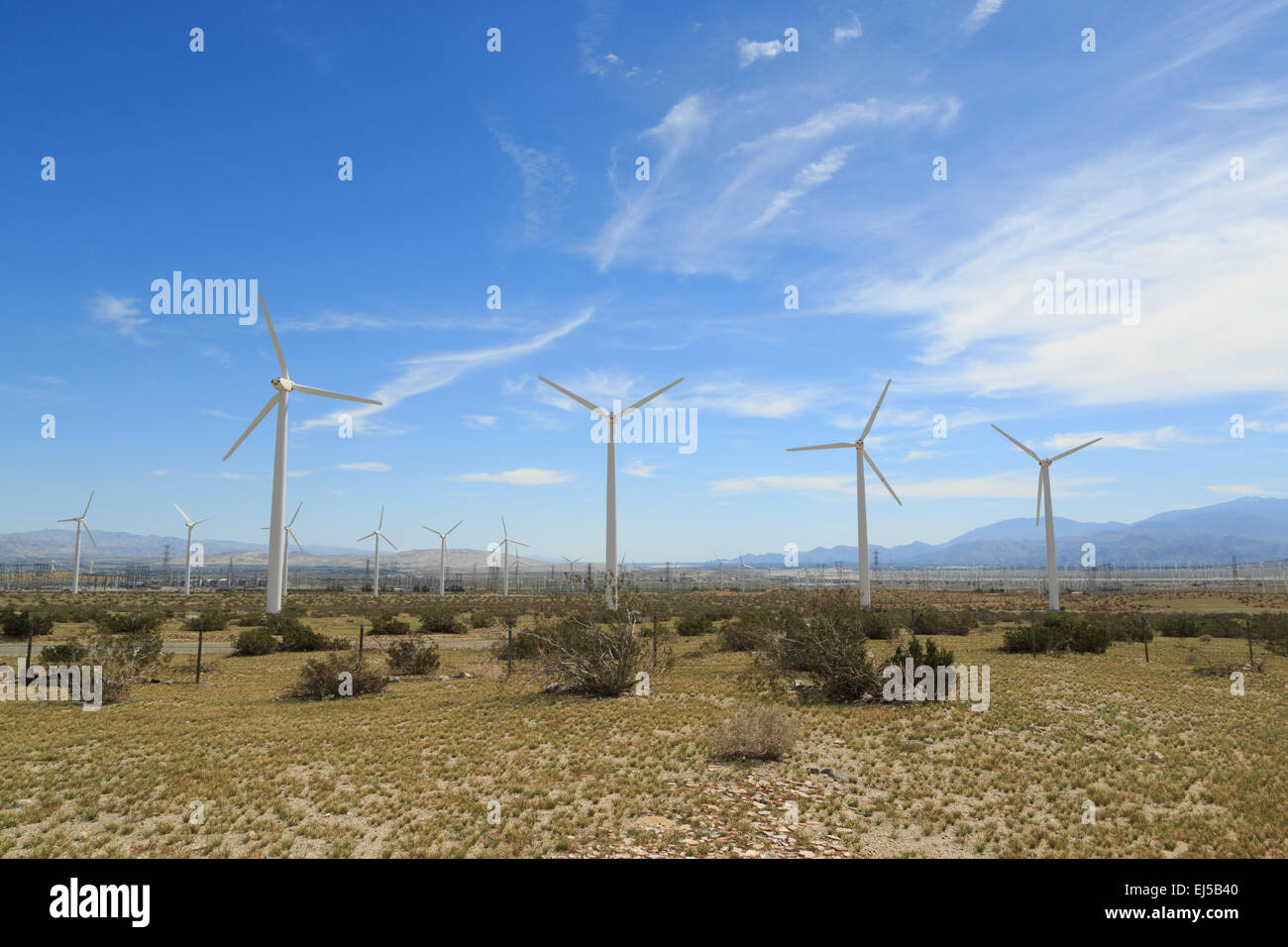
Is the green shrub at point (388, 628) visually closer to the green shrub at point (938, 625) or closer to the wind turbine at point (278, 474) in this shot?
the wind turbine at point (278, 474)

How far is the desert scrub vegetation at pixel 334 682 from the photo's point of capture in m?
22.9

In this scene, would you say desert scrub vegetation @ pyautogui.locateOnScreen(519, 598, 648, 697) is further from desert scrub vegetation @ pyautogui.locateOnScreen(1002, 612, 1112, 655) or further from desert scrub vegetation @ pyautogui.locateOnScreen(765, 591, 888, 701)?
desert scrub vegetation @ pyautogui.locateOnScreen(1002, 612, 1112, 655)

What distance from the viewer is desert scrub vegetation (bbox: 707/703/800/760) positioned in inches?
576

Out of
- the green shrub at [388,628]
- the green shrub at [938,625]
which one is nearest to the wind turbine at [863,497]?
the green shrub at [938,625]

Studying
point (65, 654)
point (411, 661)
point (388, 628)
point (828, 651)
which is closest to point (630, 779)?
point (828, 651)

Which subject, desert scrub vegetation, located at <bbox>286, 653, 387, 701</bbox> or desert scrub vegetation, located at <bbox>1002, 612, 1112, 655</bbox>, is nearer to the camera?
desert scrub vegetation, located at <bbox>286, 653, 387, 701</bbox>

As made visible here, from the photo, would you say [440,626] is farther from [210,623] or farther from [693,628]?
[693,628]

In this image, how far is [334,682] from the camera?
23.0 meters

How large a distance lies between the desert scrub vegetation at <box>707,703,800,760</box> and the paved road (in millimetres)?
27337

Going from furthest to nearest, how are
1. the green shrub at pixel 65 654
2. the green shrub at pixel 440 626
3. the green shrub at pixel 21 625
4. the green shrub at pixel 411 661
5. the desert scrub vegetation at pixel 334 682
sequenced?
the green shrub at pixel 440 626
the green shrub at pixel 21 625
the green shrub at pixel 411 661
the green shrub at pixel 65 654
the desert scrub vegetation at pixel 334 682

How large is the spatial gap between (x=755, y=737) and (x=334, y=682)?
14.9m

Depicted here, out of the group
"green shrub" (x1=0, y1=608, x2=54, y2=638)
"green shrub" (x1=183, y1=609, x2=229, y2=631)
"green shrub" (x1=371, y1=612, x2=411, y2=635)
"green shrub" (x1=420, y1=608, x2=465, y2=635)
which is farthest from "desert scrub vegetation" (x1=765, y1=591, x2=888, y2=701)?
"green shrub" (x1=0, y1=608, x2=54, y2=638)

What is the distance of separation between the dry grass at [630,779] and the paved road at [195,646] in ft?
56.6
